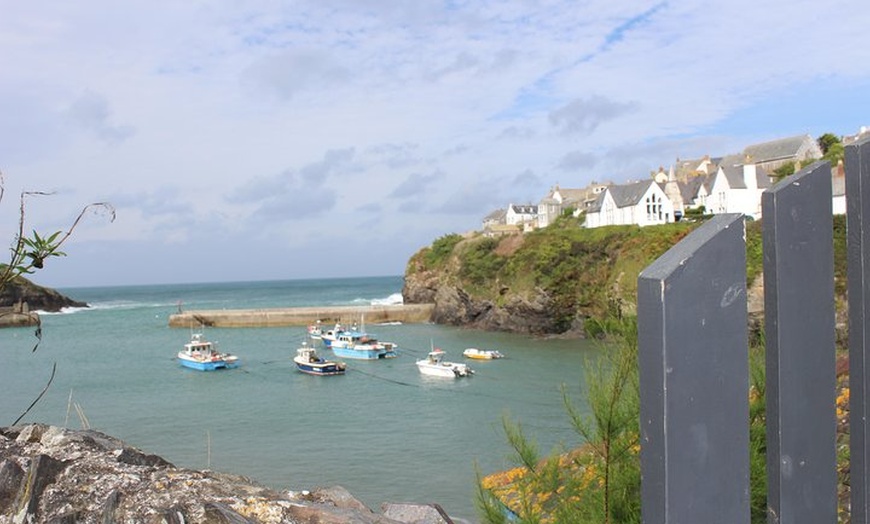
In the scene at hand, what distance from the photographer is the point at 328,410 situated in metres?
25.0

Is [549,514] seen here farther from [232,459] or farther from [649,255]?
[649,255]

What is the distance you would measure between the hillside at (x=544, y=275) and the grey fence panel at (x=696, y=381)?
3822 cm

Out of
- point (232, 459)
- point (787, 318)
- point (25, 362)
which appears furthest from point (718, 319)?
point (25, 362)

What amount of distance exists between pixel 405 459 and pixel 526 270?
3316 centimetres

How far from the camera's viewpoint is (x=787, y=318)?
4.89 feet

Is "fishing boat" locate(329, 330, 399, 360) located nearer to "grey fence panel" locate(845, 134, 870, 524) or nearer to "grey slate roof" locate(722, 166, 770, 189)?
"grey slate roof" locate(722, 166, 770, 189)

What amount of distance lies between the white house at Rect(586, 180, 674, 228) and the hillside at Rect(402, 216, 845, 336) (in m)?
4.01

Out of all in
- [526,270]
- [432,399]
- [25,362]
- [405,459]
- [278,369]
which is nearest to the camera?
[405,459]

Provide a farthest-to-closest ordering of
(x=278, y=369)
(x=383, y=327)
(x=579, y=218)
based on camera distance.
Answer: (x=579, y=218) → (x=383, y=327) → (x=278, y=369)

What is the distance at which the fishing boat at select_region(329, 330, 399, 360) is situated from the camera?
3828cm

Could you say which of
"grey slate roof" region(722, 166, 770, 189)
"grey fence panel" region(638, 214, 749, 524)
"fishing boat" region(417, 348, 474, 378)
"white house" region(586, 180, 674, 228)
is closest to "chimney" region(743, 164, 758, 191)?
"grey slate roof" region(722, 166, 770, 189)

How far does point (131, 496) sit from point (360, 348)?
119ft

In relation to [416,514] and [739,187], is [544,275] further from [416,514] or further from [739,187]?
[416,514]

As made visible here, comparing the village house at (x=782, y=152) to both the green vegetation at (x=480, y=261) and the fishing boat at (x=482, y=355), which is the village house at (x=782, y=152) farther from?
the fishing boat at (x=482, y=355)
